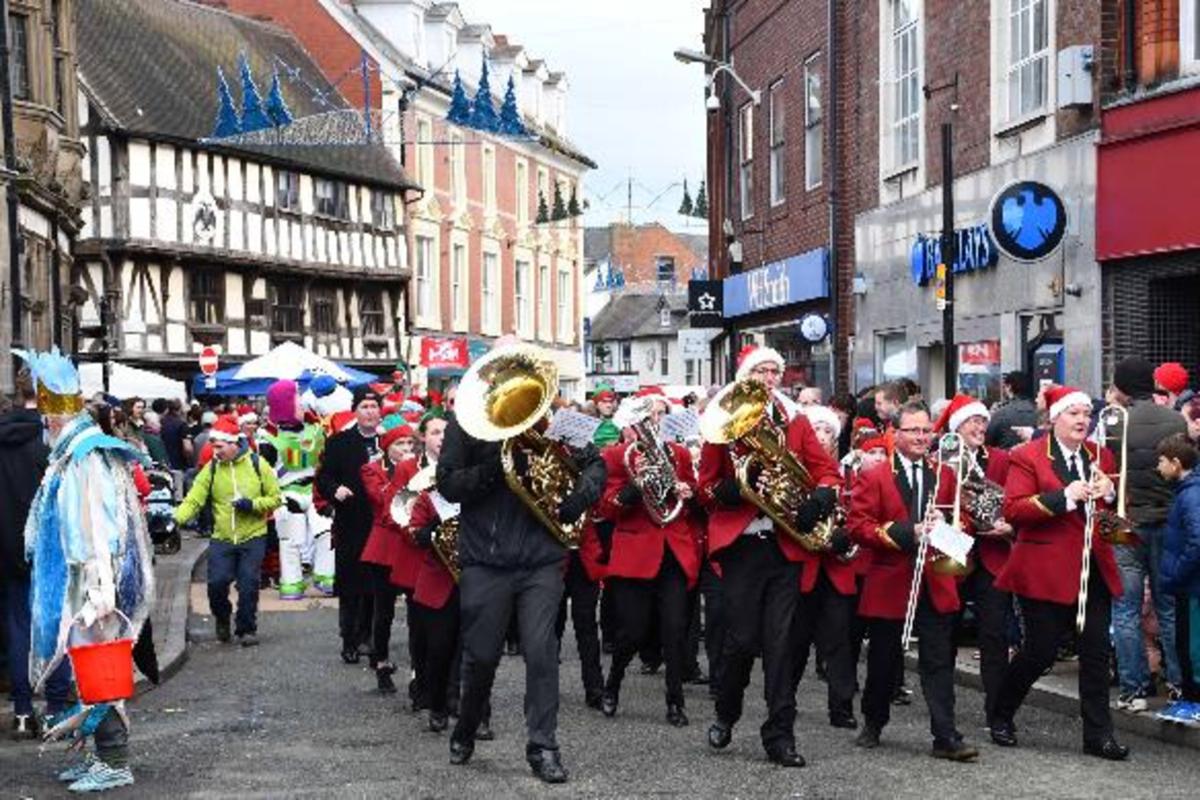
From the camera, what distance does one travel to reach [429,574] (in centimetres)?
1017

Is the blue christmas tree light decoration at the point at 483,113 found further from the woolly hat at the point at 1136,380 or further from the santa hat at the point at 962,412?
the santa hat at the point at 962,412

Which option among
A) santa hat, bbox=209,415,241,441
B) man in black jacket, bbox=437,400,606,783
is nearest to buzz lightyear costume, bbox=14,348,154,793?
man in black jacket, bbox=437,400,606,783

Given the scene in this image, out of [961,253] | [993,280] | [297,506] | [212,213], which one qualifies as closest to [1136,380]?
[993,280]

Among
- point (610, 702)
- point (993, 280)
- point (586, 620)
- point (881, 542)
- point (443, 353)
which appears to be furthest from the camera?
point (443, 353)

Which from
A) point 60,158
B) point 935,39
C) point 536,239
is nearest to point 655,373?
point 536,239

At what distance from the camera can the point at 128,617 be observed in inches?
345

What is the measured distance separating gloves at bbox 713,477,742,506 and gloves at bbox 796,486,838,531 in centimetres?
30

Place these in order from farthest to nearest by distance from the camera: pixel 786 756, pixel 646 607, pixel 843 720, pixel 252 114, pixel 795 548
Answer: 1. pixel 252 114
2. pixel 646 607
3. pixel 843 720
4. pixel 795 548
5. pixel 786 756

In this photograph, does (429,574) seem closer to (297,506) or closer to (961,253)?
(297,506)

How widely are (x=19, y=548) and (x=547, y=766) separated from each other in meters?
3.09

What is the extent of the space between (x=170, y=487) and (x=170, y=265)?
19330 mm

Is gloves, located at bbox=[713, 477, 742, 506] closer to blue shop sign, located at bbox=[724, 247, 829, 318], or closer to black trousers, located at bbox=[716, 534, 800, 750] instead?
black trousers, located at bbox=[716, 534, 800, 750]

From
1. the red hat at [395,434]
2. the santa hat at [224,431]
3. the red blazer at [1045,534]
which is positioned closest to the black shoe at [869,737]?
the red blazer at [1045,534]

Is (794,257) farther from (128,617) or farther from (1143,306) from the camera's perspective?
(128,617)
